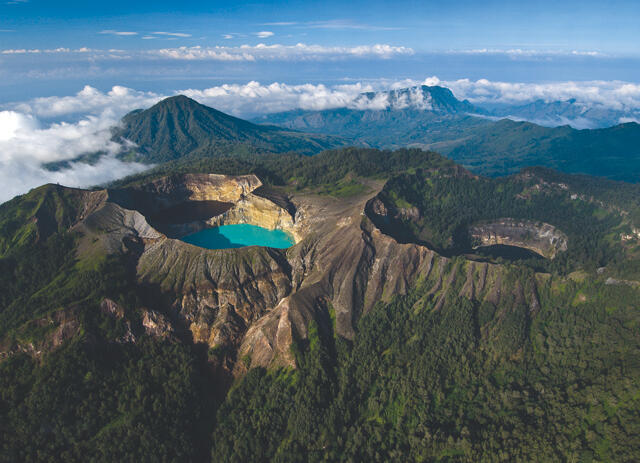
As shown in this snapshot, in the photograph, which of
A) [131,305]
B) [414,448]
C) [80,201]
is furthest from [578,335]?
[80,201]

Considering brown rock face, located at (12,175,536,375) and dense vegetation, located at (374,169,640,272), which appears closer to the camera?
brown rock face, located at (12,175,536,375)

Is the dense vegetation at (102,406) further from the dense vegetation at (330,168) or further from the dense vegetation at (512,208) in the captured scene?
the dense vegetation at (330,168)

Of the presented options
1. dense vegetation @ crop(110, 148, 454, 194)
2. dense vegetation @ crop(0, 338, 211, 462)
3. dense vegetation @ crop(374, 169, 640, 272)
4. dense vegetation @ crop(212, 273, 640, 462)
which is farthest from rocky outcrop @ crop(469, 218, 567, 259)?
dense vegetation @ crop(0, 338, 211, 462)

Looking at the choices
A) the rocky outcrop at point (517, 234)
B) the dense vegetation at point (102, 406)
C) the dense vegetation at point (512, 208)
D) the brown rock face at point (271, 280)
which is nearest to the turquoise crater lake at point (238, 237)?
the brown rock face at point (271, 280)

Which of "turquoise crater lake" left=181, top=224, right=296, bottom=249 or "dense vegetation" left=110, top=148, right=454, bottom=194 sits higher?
"dense vegetation" left=110, top=148, right=454, bottom=194

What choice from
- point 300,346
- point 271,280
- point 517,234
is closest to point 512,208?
point 517,234

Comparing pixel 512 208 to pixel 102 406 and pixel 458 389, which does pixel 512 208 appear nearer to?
pixel 458 389

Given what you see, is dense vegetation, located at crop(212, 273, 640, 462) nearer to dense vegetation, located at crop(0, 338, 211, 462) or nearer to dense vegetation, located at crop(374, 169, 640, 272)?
dense vegetation, located at crop(0, 338, 211, 462)
